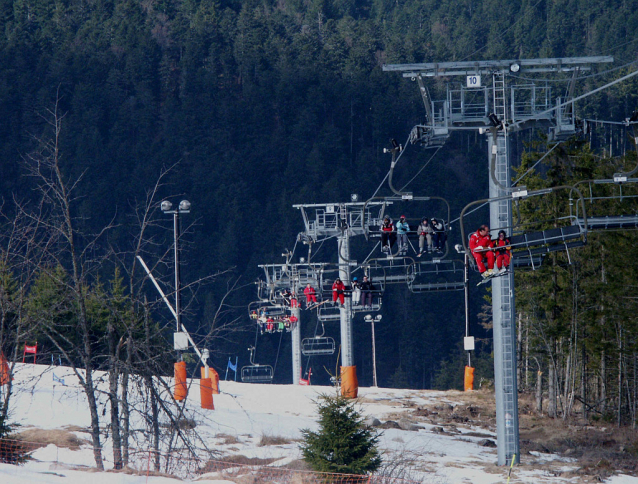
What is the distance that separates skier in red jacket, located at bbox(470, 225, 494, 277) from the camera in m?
16.9

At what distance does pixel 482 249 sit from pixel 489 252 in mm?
186

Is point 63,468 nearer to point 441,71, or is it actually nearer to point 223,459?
point 223,459

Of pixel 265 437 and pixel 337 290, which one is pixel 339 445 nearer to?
pixel 265 437

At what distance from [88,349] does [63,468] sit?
267 centimetres

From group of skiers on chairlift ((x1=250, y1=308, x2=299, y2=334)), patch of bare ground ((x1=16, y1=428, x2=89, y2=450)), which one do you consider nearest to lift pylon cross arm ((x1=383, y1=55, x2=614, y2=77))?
patch of bare ground ((x1=16, y1=428, x2=89, y2=450))

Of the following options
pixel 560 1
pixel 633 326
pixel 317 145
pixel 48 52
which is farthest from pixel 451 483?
pixel 560 1

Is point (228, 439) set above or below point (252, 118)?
below

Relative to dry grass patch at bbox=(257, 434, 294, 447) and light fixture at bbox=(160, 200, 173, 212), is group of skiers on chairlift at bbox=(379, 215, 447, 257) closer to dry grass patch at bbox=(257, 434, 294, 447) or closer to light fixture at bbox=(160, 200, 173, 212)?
dry grass patch at bbox=(257, 434, 294, 447)

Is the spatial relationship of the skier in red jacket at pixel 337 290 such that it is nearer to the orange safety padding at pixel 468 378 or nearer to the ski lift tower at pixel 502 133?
the orange safety padding at pixel 468 378

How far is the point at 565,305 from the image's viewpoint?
30.0 m

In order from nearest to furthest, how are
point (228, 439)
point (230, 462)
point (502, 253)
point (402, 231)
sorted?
point (230, 462) < point (502, 253) < point (228, 439) < point (402, 231)

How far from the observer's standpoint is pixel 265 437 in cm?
2039

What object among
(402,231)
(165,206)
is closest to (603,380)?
(402,231)

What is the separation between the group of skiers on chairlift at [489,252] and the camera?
16906mm
